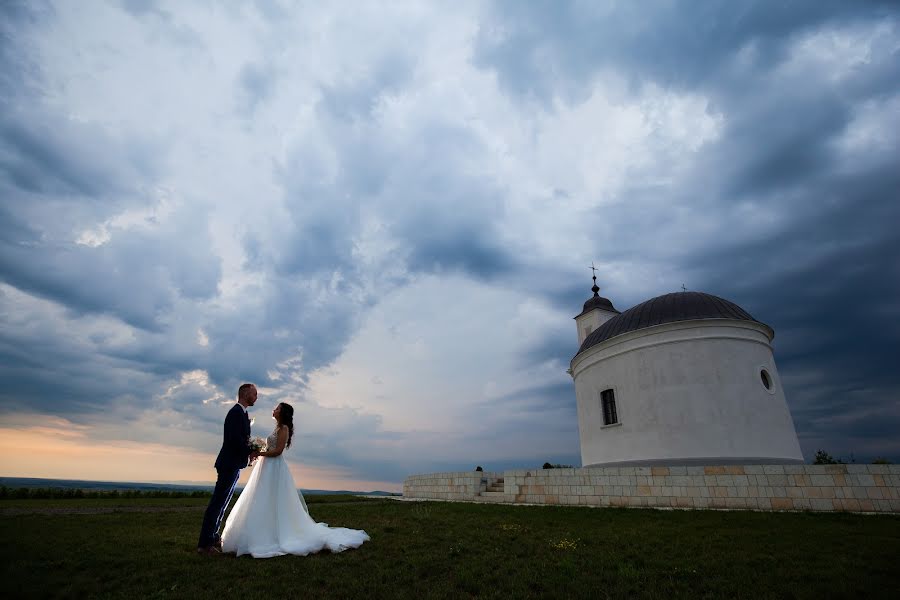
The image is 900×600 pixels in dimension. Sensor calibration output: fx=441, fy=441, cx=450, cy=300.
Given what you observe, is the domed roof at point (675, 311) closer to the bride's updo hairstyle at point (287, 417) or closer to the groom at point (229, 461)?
the bride's updo hairstyle at point (287, 417)

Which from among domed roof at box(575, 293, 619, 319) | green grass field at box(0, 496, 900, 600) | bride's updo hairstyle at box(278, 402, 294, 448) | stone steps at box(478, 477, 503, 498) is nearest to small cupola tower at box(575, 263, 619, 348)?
domed roof at box(575, 293, 619, 319)

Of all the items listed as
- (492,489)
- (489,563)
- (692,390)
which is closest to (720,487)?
(692,390)

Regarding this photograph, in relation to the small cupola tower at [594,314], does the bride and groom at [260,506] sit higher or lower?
lower

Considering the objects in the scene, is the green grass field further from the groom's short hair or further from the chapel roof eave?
the chapel roof eave

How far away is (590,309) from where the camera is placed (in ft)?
119

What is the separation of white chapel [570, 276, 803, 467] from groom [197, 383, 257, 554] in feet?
59.3

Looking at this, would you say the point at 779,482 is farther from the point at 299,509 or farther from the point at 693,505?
the point at 299,509

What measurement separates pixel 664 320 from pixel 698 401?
12.7ft

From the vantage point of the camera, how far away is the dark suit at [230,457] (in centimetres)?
Answer: 732

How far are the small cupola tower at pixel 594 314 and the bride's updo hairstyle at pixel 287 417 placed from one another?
99.4ft

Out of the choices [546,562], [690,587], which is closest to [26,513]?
[546,562]

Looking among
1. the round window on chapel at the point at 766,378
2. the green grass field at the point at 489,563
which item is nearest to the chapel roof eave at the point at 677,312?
the round window on chapel at the point at 766,378

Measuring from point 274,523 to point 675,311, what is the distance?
64.1 feet

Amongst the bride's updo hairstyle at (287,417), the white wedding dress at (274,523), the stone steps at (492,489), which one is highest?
the bride's updo hairstyle at (287,417)
